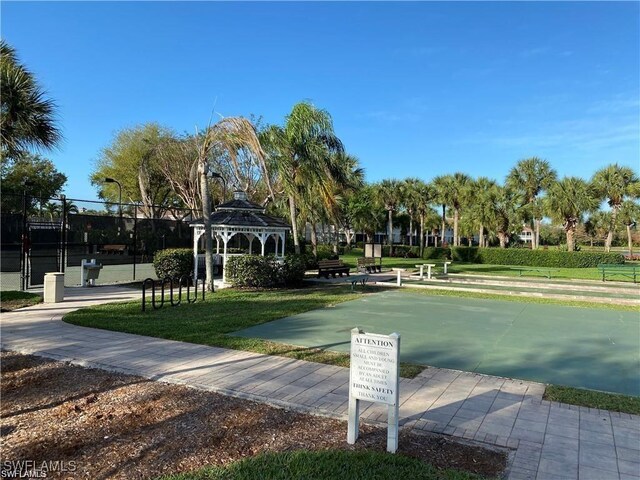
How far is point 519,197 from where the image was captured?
4028 cm

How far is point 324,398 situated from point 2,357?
4.85 m

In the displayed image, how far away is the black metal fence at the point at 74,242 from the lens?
520 inches

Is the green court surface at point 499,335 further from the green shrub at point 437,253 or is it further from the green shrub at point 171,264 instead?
the green shrub at point 437,253

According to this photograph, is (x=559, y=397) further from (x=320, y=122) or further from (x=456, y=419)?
(x=320, y=122)

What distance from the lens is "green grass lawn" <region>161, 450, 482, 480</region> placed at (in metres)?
3.16

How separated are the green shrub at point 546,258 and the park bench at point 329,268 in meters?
20.3

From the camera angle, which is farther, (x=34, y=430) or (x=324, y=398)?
(x=324, y=398)

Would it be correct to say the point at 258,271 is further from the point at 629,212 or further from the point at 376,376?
the point at 629,212

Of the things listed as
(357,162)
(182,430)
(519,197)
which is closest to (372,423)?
(182,430)

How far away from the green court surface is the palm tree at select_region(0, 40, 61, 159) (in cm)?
859

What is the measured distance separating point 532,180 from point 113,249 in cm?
3619

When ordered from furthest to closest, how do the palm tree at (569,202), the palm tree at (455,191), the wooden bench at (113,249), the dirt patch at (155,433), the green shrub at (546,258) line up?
the palm tree at (455,191) < the palm tree at (569,202) < the green shrub at (546,258) < the wooden bench at (113,249) < the dirt patch at (155,433)

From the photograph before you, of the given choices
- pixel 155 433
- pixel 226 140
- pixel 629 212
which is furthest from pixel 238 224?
pixel 629 212

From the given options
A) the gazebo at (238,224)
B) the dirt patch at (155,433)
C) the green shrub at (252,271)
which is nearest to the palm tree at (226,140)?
the green shrub at (252,271)
